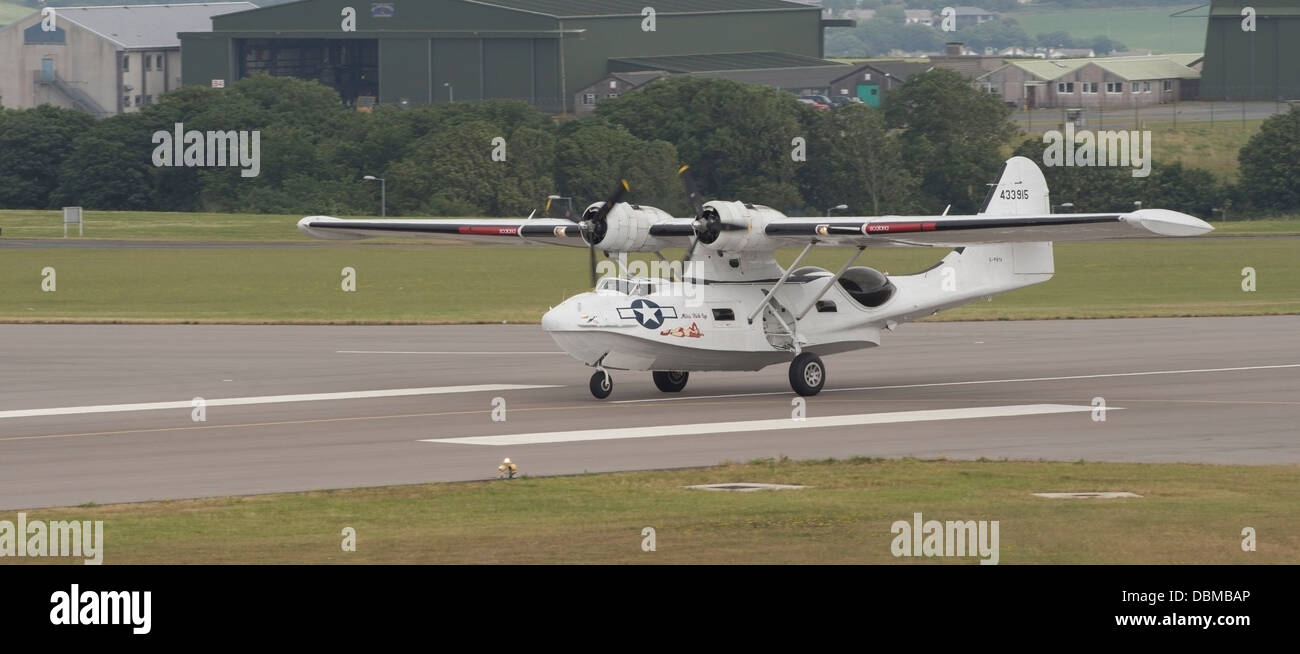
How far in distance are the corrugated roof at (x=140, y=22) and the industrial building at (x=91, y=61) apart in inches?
3.4

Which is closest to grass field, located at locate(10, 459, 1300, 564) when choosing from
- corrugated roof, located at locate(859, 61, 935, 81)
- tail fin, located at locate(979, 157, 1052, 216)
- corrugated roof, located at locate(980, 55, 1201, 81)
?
tail fin, located at locate(979, 157, 1052, 216)

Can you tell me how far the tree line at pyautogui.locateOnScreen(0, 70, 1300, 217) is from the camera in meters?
93.7

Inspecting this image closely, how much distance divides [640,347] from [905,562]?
47.9ft

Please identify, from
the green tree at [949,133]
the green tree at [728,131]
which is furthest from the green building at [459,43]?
the green tree at [949,133]

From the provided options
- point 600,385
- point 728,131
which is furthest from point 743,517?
point 728,131

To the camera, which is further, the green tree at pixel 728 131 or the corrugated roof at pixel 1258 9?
the corrugated roof at pixel 1258 9

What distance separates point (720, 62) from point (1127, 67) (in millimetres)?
34527

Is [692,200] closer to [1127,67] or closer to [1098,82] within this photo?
[1098,82]

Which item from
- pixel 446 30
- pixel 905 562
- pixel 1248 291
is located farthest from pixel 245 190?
pixel 905 562

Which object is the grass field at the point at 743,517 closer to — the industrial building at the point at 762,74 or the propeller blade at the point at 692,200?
the propeller blade at the point at 692,200

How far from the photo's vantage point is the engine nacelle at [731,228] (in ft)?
100

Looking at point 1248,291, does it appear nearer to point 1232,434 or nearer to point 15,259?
point 1232,434

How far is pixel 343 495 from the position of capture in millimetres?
20922
